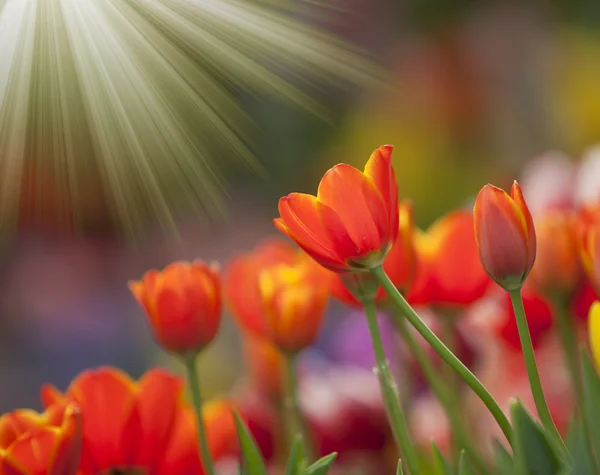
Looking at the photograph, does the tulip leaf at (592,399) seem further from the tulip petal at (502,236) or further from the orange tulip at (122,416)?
the orange tulip at (122,416)

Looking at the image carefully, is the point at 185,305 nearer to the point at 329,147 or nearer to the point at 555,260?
the point at 555,260

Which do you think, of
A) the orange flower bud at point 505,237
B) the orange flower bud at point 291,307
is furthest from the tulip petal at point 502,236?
the orange flower bud at point 291,307

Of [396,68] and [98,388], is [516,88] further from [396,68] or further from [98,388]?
[98,388]

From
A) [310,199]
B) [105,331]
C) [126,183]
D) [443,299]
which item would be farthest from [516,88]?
[310,199]

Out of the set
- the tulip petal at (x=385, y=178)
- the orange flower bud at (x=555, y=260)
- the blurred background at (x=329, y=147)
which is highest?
the tulip petal at (x=385, y=178)

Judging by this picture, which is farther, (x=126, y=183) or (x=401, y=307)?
(x=126, y=183)

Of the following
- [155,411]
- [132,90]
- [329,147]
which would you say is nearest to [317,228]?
[155,411]

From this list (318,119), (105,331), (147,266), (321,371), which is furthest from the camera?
(318,119)
